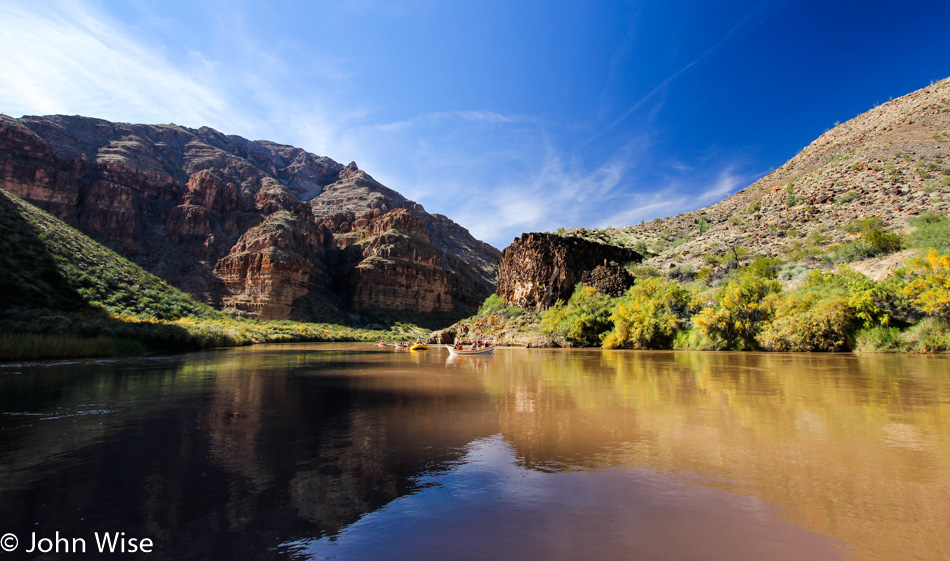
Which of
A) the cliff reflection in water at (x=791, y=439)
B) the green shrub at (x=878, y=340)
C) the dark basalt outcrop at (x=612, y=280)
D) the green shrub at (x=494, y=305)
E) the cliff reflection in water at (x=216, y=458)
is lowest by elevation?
the cliff reflection in water at (x=216, y=458)

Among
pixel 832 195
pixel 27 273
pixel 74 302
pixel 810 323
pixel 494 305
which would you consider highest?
pixel 832 195

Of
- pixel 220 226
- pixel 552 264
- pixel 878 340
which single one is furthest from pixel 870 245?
pixel 220 226

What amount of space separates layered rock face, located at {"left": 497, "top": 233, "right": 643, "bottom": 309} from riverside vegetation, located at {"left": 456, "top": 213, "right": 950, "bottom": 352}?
36.5ft

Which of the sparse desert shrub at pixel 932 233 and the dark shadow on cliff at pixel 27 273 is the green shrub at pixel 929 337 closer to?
the sparse desert shrub at pixel 932 233

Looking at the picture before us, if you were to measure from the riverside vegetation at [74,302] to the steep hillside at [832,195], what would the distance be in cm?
4056

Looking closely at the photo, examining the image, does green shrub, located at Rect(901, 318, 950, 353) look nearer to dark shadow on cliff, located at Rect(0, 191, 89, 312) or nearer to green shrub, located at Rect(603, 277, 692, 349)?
green shrub, located at Rect(603, 277, 692, 349)

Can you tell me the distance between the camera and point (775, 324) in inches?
845

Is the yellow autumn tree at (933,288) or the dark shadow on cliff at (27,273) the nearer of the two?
the yellow autumn tree at (933,288)

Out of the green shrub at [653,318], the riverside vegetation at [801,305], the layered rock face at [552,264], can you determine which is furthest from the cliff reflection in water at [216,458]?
the layered rock face at [552,264]

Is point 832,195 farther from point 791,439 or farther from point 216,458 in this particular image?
point 216,458

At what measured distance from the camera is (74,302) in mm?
27297

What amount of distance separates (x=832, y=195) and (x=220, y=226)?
11248cm

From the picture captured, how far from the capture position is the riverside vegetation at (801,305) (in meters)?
17.7

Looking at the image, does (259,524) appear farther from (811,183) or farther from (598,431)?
(811,183)
